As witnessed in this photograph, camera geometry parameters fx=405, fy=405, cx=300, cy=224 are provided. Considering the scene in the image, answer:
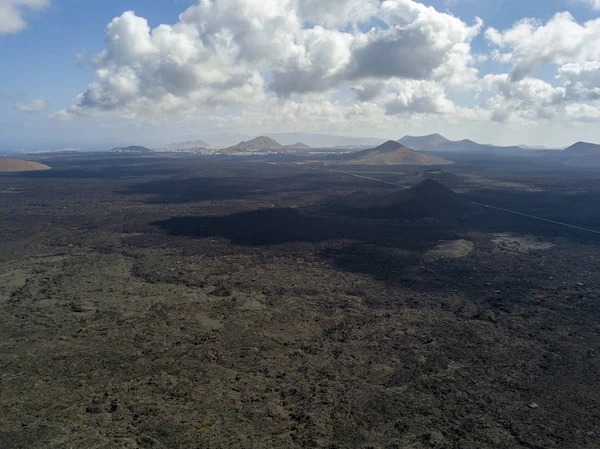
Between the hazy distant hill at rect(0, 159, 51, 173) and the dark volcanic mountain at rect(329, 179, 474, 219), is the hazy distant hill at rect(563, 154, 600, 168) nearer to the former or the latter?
the dark volcanic mountain at rect(329, 179, 474, 219)

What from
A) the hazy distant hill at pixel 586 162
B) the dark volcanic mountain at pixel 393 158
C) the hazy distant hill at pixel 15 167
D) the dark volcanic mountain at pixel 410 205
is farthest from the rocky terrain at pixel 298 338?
the hazy distant hill at pixel 586 162

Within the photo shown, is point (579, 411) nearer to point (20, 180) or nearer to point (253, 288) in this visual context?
point (253, 288)

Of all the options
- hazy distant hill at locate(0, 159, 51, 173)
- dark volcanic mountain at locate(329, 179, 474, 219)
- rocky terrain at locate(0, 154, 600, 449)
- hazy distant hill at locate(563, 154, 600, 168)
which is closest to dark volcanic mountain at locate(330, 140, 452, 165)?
hazy distant hill at locate(563, 154, 600, 168)

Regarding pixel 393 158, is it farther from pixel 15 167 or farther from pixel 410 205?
pixel 15 167

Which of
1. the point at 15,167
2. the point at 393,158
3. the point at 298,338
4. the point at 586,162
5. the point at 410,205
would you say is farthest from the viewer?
the point at 586,162

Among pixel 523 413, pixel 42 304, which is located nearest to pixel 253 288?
pixel 42 304

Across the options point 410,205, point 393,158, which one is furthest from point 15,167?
point 393,158
